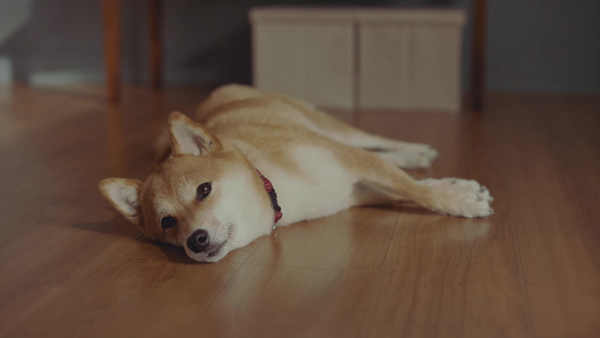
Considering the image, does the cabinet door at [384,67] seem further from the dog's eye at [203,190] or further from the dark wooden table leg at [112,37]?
the dog's eye at [203,190]

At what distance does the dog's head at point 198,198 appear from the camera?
1610 millimetres

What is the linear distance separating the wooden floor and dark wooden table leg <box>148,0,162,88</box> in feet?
5.86

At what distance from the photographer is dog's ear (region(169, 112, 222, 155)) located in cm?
170

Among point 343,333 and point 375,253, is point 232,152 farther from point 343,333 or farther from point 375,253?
point 343,333

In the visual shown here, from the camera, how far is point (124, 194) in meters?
1.76

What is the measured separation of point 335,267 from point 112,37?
2.59m

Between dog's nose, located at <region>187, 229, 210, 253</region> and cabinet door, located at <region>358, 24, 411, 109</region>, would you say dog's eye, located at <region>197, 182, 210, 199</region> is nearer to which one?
dog's nose, located at <region>187, 229, 210, 253</region>

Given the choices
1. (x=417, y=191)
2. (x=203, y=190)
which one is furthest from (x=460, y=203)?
(x=203, y=190)

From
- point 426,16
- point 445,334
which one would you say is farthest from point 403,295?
point 426,16

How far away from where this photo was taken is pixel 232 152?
177 cm

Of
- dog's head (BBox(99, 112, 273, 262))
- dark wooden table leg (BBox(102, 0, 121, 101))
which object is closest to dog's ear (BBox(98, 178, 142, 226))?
dog's head (BBox(99, 112, 273, 262))

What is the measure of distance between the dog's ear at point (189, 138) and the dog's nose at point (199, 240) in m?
0.25

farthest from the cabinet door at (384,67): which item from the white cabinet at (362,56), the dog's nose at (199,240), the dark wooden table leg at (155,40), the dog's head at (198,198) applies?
the dog's nose at (199,240)

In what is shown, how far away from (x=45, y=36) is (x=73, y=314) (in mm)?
3652
